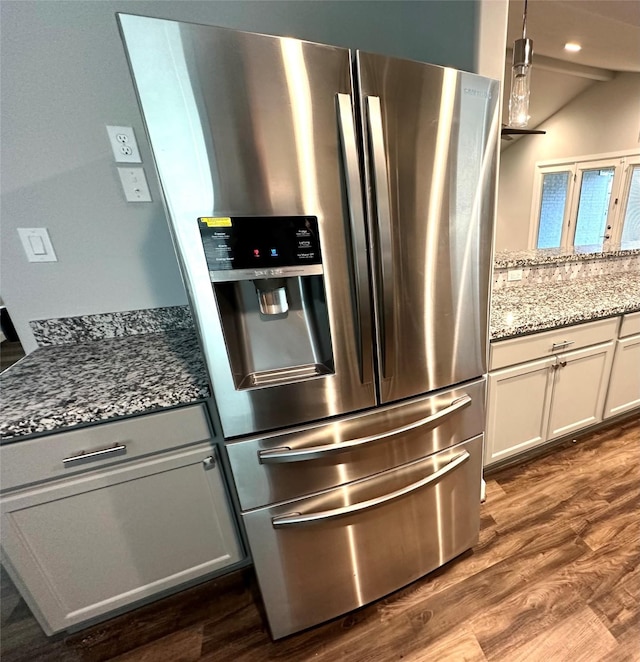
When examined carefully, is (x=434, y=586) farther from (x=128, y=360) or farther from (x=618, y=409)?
(x=618, y=409)

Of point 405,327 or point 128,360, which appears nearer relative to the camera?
point 405,327

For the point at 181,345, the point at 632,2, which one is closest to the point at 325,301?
the point at 181,345

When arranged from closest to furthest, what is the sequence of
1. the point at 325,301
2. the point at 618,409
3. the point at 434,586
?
the point at 325,301 → the point at 434,586 → the point at 618,409

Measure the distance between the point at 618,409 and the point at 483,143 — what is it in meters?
1.99

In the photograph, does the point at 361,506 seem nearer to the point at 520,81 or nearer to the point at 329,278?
the point at 329,278

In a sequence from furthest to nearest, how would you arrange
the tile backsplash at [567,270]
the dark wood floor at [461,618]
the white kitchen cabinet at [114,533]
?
1. the tile backsplash at [567,270]
2. the dark wood floor at [461,618]
3. the white kitchen cabinet at [114,533]

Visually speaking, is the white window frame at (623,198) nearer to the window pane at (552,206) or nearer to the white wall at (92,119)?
the window pane at (552,206)

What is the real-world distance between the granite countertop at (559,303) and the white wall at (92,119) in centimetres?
104

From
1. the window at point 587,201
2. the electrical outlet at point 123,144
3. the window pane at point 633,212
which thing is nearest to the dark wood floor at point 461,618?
the electrical outlet at point 123,144

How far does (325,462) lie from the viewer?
899 millimetres

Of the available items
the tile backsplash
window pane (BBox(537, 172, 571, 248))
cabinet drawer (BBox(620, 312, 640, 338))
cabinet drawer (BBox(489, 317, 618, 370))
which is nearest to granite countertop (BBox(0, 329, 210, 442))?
cabinet drawer (BBox(489, 317, 618, 370))

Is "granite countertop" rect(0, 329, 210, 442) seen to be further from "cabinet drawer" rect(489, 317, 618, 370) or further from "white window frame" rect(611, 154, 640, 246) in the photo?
"white window frame" rect(611, 154, 640, 246)

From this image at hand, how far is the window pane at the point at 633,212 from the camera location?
14.3ft

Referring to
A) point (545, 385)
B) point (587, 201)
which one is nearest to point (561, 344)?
point (545, 385)
